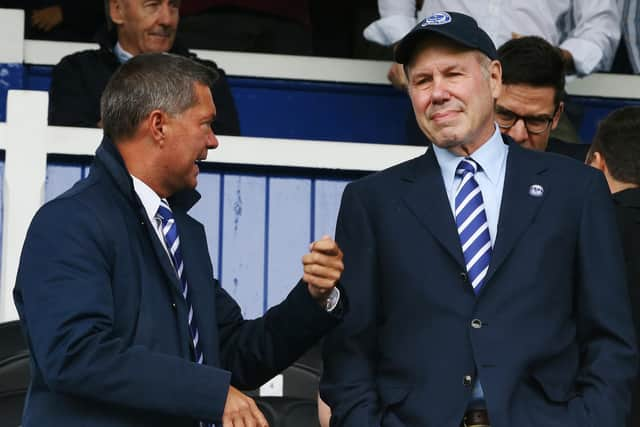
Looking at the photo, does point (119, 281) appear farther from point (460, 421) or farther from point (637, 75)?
point (637, 75)

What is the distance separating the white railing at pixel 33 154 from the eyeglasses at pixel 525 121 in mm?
1233

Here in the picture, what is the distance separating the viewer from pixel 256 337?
4441 millimetres

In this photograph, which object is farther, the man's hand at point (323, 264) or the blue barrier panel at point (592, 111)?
the blue barrier panel at point (592, 111)

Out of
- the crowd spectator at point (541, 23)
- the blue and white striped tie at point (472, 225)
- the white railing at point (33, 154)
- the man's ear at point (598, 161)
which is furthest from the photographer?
the crowd spectator at point (541, 23)

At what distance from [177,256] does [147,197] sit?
0.19 metres

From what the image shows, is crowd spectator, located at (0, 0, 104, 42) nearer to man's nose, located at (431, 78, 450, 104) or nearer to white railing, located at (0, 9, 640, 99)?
white railing, located at (0, 9, 640, 99)

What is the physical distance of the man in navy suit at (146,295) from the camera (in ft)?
12.9

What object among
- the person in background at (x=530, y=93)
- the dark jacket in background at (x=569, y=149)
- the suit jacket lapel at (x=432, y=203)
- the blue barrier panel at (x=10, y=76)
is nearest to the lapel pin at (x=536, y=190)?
the suit jacket lapel at (x=432, y=203)

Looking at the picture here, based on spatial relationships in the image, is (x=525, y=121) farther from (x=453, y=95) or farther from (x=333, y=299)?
(x=333, y=299)

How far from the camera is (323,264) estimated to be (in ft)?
13.2

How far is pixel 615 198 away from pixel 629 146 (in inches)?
13.1

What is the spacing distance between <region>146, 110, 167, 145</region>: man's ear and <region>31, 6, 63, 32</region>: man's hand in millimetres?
4077

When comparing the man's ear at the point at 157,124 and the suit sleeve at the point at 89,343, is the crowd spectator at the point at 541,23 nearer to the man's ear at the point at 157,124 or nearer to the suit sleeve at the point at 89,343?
the man's ear at the point at 157,124

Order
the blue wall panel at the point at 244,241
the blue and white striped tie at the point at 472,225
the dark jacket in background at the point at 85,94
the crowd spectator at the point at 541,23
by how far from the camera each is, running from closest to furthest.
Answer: the blue and white striped tie at the point at 472,225 < the blue wall panel at the point at 244,241 < the dark jacket in background at the point at 85,94 < the crowd spectator at the point at 541,23
